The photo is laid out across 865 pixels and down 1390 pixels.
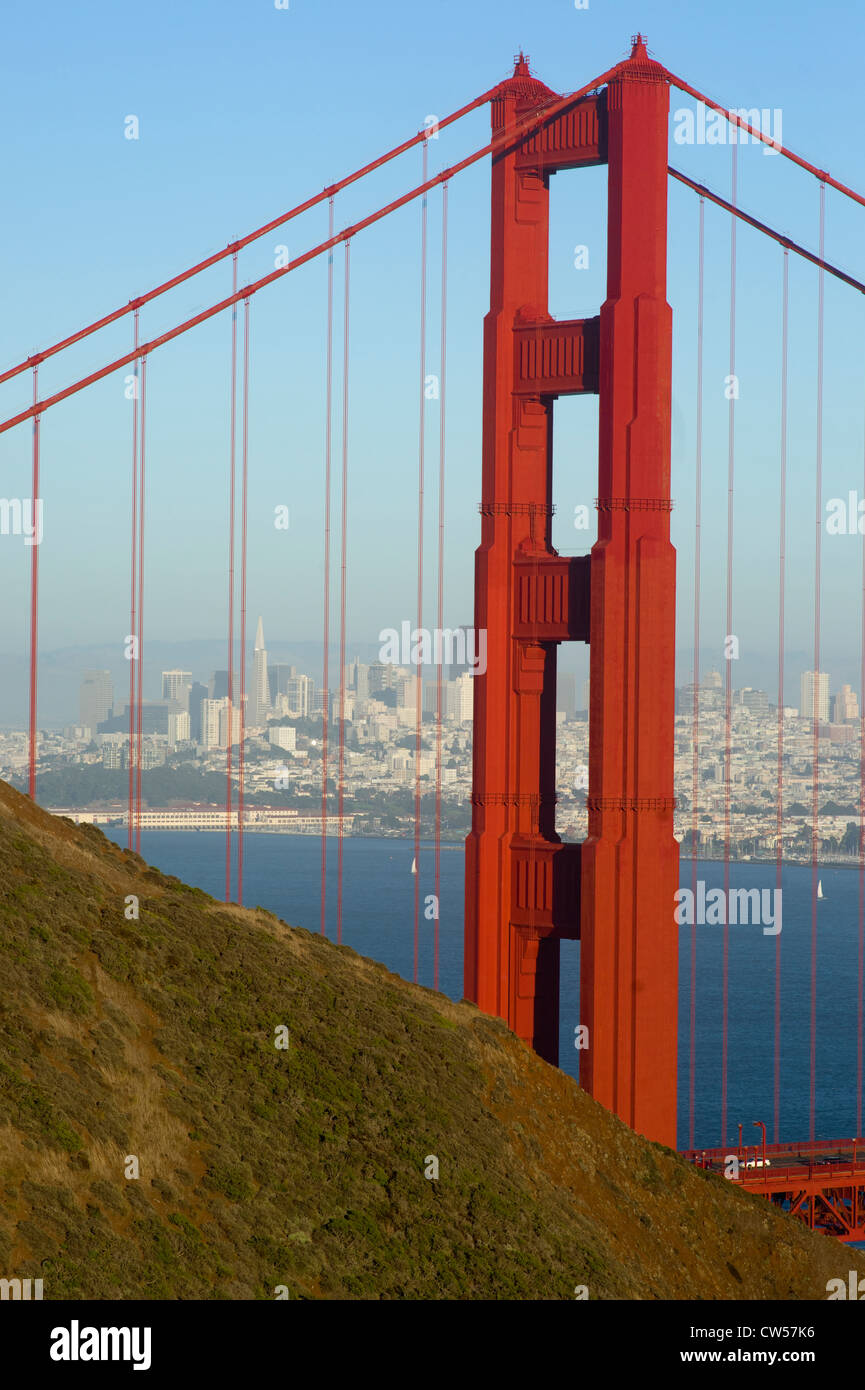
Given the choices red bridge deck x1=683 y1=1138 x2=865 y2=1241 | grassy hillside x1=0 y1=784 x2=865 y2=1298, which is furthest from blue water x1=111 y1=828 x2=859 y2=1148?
grassy hillside x1=0 y1=784 x2=865 y2=1298

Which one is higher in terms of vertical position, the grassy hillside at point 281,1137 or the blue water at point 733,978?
the grassy hillside at point 281,1137

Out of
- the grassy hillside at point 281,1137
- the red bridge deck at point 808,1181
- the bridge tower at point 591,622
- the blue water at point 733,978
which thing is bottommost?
the blue water at point 733,978

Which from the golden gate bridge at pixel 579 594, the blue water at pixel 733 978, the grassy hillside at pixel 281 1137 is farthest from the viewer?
the blue water at pixel 733 978

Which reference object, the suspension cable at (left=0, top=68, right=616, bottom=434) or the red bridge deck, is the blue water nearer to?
the red bridge deck

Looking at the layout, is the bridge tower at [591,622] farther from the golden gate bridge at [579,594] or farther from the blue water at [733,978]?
the blue water at [733,978]

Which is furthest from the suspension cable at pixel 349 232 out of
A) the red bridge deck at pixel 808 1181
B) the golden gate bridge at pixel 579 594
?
the red bridge deck at pixel 808 1181

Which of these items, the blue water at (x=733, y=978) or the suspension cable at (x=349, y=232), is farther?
the blue water at (x=733, y=978)

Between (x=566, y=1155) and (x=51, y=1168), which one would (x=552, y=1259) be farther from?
(x=51, y=1168)

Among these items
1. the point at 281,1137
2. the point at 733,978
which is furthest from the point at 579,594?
the point at 733,978
